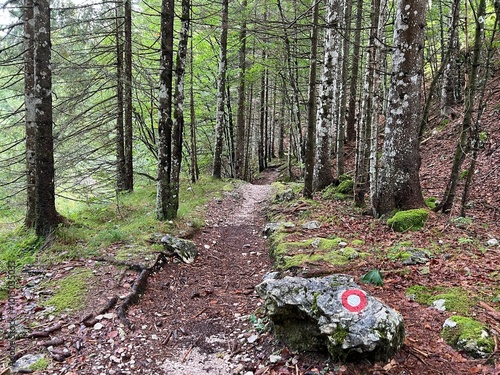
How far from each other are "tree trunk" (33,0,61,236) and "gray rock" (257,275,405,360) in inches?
202

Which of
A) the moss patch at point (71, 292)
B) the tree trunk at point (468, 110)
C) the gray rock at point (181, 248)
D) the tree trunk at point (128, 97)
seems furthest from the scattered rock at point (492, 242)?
the tree trunk at point (128, 97)

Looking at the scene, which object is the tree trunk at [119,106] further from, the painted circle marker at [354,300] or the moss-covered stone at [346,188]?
the painted circle marker at [354,300]

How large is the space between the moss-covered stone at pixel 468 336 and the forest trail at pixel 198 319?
2006 millimetres

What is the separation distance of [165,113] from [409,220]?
5839mm

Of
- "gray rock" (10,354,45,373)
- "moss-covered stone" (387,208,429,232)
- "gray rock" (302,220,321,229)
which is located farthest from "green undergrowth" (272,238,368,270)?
"gray rock" (10,354,45,373)

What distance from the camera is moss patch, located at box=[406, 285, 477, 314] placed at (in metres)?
3.88

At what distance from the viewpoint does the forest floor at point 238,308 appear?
137 inches

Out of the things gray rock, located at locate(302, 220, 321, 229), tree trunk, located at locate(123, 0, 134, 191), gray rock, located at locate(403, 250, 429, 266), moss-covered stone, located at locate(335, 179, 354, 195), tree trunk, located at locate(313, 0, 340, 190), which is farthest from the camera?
tree trunk, located at locate(123, 0, 134, 191)

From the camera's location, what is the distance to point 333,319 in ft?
10.9

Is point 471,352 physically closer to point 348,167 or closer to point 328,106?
point 328,106

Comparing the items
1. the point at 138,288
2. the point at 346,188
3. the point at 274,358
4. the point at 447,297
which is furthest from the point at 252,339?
the point at 346,188

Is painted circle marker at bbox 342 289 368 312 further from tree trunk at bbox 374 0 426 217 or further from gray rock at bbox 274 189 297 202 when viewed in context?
gray rock at bbox 274 189 297 202

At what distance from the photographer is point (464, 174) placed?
9.42 meters

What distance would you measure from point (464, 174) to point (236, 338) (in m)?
8.40
